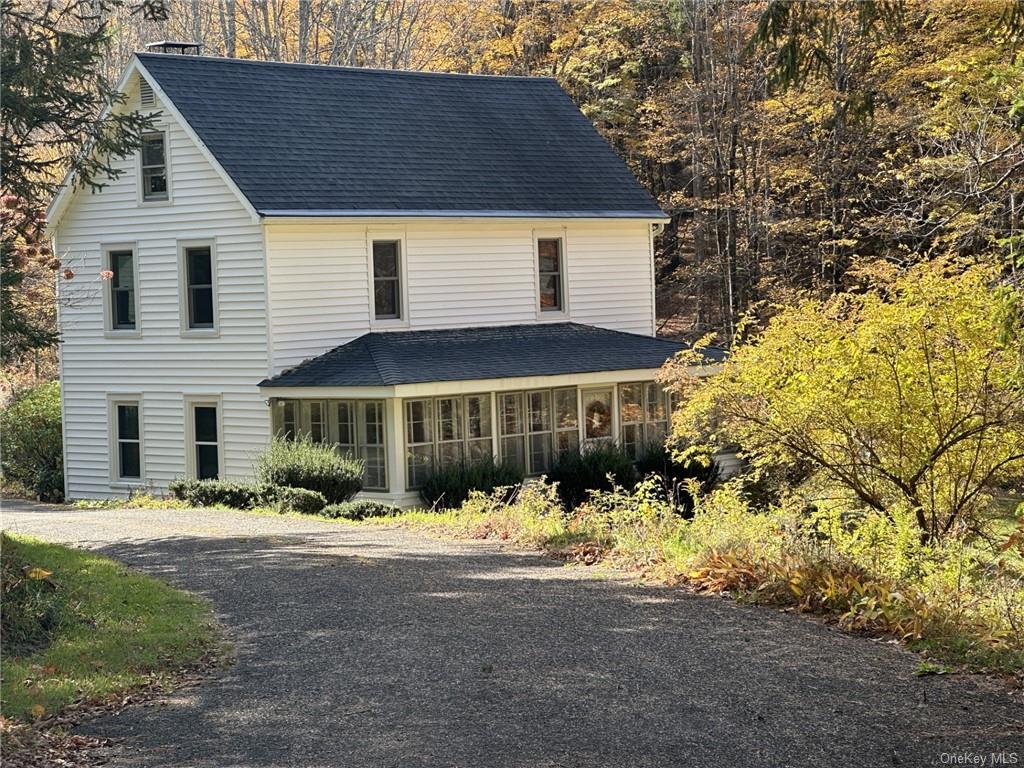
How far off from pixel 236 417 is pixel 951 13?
17.9m

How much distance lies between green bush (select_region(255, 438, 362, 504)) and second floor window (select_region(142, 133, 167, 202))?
670 centimetres

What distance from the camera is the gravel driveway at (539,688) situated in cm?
755

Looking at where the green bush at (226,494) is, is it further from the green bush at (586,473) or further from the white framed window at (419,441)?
the green bush at (586,473)

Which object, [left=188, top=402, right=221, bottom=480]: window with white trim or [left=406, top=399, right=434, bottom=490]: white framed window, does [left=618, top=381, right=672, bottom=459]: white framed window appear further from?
[left=188, top=402, right=221, bottom=480]: window with white trim

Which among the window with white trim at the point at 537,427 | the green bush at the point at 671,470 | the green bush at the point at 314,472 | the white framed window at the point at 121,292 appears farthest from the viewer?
the white framed window at the point at 121,292

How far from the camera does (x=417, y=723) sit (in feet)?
26.3

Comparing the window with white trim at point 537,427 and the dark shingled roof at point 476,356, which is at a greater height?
the dark shingled roof at point 476,356

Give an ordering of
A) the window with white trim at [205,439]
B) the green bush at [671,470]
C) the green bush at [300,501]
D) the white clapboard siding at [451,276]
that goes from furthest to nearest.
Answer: the window with white trim at [205,439] → the green bush at [671,470] → the white clapboard siding at [451,276] → the green bush at [300,501]

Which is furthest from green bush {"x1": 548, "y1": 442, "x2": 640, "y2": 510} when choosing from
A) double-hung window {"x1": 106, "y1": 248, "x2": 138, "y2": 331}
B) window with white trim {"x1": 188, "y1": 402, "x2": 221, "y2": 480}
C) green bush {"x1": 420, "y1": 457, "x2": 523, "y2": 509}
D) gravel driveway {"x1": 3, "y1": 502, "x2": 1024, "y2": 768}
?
gravel driveway {"x1": 3, "y1": 502, "x2": 1024, "y2": 768}

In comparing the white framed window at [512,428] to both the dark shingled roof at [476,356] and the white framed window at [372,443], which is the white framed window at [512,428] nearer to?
the dark shingled roof at [476,356]

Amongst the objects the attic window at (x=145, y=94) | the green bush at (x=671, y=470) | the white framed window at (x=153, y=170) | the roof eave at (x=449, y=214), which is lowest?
the green bush at (x=671, y=470)

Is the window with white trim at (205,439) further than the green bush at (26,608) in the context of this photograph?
Yes

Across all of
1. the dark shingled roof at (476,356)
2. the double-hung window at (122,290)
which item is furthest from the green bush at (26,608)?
the double-hung window at (122,290)

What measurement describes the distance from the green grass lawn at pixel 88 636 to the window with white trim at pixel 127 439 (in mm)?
15703
